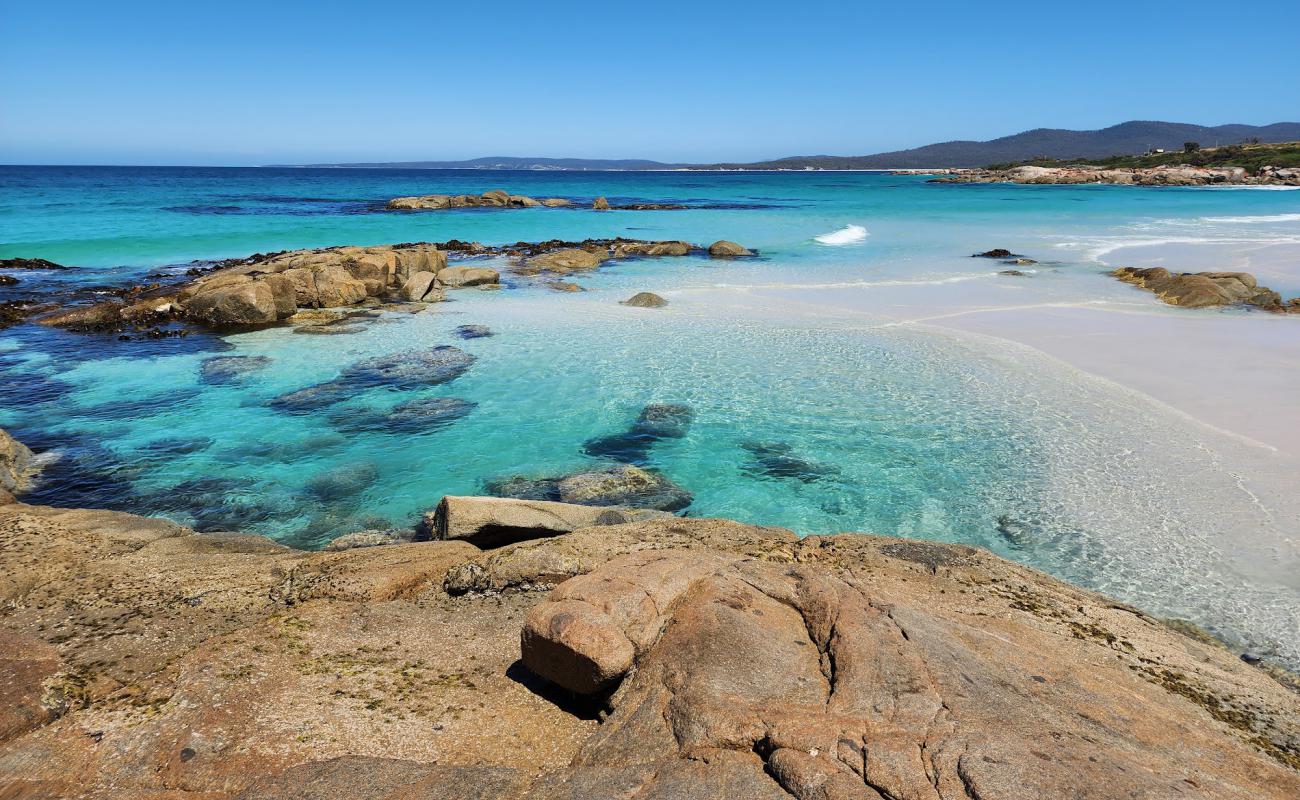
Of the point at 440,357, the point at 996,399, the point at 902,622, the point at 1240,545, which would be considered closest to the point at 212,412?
the point at 440,357

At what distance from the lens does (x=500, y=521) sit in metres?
7.43

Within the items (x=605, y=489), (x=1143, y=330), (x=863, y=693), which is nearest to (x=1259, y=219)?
(x=1143, y=330)

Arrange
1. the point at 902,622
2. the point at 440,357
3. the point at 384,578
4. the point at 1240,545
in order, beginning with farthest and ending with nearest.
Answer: the point at 440,357 → the point at 1240,545 → the point at 384,578 → the point at 902,622

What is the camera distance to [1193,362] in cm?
1489

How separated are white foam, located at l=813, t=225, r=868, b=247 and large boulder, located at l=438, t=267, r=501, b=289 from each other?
811 inches

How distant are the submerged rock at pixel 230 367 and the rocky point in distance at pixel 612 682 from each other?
939 centimetres

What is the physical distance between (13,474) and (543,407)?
787 centimetres

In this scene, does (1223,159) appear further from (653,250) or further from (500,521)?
(500,521)

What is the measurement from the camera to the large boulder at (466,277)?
26.5 meters

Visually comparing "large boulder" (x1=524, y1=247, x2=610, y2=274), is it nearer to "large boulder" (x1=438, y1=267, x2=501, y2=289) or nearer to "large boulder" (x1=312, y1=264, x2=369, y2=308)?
"large boulder" (x1=438, y1=267, x2=501, y2=289)

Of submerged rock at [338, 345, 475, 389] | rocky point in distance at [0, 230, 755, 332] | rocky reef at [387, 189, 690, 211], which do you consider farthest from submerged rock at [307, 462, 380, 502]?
rocky reef at [387, 189, 690, 211]

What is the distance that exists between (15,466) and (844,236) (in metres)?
40.6

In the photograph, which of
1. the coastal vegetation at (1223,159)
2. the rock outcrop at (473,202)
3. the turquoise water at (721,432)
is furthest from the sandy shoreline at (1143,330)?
the coastal vegetation at (1223,159)

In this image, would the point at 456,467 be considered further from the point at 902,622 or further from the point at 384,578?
the point at 902,622
